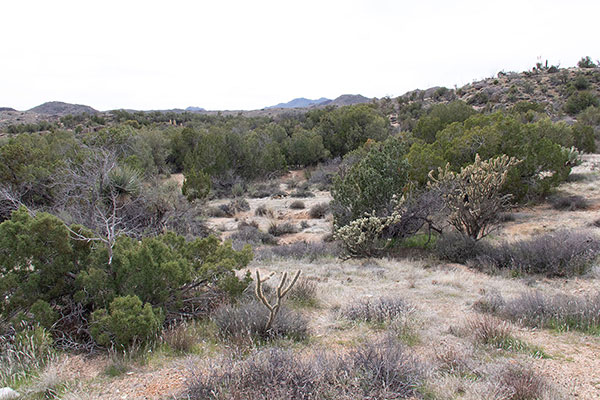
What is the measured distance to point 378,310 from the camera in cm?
475

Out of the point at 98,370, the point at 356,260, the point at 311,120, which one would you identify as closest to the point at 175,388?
the point at 98,370

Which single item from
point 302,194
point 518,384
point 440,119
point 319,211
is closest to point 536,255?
point 518,384

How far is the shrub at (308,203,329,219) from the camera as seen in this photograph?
50.2ft

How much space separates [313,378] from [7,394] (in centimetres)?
239

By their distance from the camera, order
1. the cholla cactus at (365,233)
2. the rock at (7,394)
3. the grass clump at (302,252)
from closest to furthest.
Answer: the rock at (7,394), the cholla cactus at (365,233), the grass clump at (302,252)

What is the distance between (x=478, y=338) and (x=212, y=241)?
11.4ft

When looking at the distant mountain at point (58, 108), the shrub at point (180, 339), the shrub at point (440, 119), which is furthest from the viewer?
the distant mountain at point (58, 108)

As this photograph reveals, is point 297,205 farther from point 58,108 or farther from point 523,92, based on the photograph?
point 58,108

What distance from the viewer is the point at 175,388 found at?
3.10 m

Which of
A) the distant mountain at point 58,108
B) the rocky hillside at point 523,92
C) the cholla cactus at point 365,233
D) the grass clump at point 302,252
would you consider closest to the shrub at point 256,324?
the grass clump at point 302,252

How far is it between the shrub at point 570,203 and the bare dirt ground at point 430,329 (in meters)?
1.03

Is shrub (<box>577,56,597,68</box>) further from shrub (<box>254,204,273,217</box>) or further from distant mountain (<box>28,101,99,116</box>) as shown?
distant mountain (<box>28,101,99,116</box>)

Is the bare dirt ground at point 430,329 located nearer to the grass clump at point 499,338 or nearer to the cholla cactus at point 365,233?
the grass clump at point 499,338

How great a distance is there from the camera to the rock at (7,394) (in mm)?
2935
